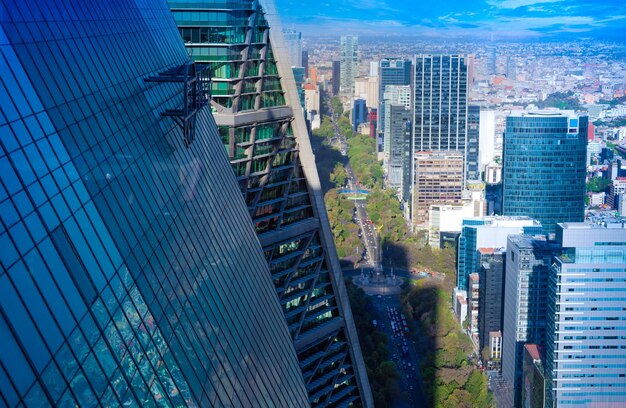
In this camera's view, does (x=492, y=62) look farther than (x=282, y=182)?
Yes

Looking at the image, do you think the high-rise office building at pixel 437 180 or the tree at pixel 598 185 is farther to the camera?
the tree at pixel 598 185

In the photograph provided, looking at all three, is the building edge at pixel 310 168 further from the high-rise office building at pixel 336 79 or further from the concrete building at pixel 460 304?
the high-rise office building at pixel 336 79

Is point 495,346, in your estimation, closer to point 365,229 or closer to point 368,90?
point 365,229

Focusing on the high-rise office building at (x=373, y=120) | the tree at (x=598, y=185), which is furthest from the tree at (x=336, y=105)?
the tree at (x=598, y=185)

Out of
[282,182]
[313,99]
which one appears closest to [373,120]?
[313,99]

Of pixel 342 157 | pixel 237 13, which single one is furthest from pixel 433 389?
pixel 342 157

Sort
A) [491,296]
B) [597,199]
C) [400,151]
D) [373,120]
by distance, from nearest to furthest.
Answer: [491,296] < [597,199] < [400,151] < [373,120]
